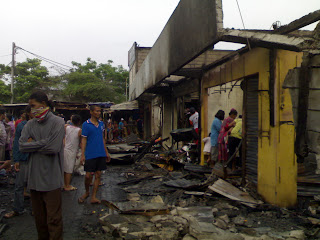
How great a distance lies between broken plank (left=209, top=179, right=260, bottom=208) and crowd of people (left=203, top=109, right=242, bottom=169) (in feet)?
5.15

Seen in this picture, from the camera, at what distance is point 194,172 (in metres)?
7.86

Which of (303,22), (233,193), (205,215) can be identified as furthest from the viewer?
(233,193)

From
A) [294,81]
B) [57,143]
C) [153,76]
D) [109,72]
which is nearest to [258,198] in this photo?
[294,81]

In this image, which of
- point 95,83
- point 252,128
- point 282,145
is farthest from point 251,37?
point 95,83

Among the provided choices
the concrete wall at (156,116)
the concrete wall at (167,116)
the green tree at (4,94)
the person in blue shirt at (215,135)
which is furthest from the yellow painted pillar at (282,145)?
the green tree at (4,94)

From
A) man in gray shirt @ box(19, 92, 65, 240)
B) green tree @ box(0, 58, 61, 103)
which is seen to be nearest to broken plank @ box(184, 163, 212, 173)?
man in gray shirt @ box(19, 92, 65, 240)

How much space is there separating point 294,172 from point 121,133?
19.4 metres

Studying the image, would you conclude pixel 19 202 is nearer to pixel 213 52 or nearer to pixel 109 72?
pixel 213 52

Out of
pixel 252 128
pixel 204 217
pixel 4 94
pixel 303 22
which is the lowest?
pixel 204 217

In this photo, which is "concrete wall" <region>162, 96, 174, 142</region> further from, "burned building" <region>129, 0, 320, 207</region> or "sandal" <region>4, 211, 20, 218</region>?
"sandal" <region>4, 211, 20, 218</region>

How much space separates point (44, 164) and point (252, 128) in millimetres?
4469

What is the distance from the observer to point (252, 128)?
621 centimetres

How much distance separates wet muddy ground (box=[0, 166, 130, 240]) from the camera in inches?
158

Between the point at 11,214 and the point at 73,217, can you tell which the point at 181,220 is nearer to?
the point at 73,217
